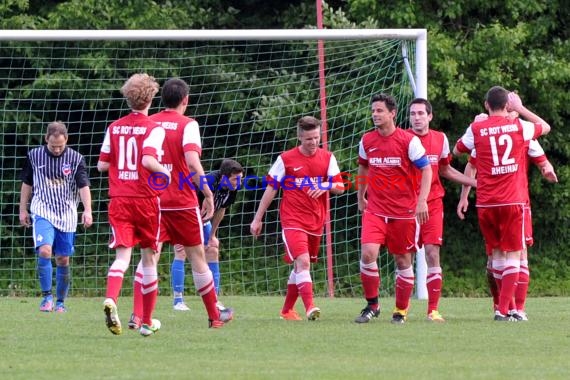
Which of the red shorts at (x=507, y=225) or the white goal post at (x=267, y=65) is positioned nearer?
the red shorts at (x=507, y=225)

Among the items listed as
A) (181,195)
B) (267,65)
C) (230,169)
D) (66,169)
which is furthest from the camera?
(267,65)

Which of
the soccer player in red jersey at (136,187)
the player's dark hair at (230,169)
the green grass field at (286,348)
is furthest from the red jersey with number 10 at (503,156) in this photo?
the soccer player in red jersey at (136,187)

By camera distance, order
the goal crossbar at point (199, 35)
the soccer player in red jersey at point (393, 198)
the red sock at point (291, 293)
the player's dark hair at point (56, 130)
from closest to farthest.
Answer: the soccer player in red jersey at point (393, 198), the red sock at point (291, 293), the player's dark hair at point (56, 130), the goal crossbar at point (199, 35)

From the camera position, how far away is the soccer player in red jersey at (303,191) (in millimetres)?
10336

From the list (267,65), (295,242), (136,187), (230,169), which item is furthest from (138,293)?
(267,65)

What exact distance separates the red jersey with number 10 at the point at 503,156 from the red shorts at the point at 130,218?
3.01 metres

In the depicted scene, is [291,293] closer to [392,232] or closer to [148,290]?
[392,232]

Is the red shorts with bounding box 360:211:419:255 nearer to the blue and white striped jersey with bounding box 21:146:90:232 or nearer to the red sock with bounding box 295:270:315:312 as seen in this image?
the red sock with bounding box 295:270:315:312

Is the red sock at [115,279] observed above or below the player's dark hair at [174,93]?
below

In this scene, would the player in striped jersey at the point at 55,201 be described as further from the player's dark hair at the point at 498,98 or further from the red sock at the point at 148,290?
the player's dark hair at the point at 498,98

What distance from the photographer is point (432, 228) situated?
1060cm

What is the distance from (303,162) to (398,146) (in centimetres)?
98

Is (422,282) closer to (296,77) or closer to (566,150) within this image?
(296,77)

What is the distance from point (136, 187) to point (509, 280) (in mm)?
3352
